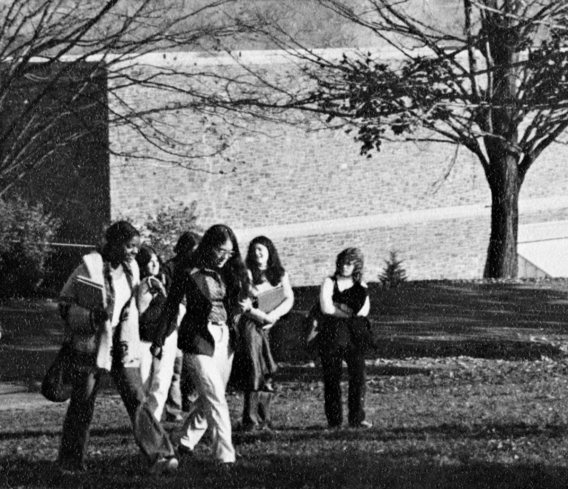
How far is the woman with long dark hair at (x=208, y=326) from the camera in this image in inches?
368

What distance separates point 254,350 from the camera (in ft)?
35.6

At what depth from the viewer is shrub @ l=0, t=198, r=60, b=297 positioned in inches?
998

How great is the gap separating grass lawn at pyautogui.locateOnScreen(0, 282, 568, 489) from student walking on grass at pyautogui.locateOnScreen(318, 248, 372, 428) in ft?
1.61

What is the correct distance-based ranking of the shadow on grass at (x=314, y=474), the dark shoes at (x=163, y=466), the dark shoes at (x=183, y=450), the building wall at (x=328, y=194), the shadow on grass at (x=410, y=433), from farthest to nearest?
the building wall at (x=328, y=194)
the shadow on grass at (x=410, y=433)
the dark shoes at (x=183, y=450)
the dark shoes at (x=163, y=466)
the shadow on grass at (x=314, y=474)

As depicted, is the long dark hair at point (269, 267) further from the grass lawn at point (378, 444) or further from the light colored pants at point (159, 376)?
the grass lawn at point (378, 444)

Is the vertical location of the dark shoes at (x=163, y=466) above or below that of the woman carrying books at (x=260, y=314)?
below

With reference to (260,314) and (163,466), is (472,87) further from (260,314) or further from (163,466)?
(163,466)

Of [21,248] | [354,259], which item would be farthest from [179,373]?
[21,248]

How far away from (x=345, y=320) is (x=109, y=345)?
2504mm

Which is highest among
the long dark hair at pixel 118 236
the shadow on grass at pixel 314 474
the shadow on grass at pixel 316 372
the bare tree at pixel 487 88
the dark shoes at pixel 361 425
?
the bare tree at pixel 487 88

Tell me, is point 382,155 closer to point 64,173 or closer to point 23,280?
point 64,173

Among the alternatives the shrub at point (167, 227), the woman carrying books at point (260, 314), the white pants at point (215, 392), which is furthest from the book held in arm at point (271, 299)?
the shrub at point (167, 227)

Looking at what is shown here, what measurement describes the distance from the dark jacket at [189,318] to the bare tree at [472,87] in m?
3.12

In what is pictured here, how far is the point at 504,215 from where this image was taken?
2373 cm
